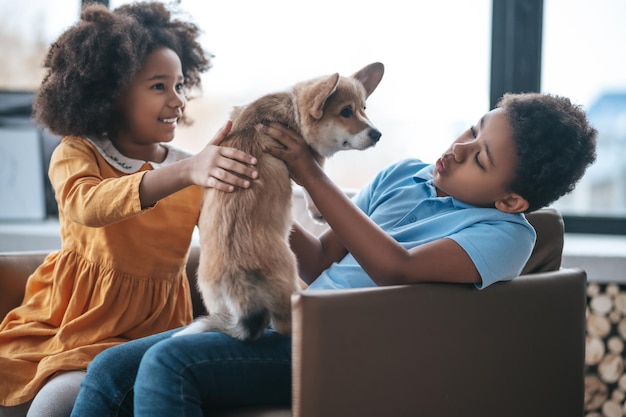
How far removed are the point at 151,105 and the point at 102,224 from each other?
401mm

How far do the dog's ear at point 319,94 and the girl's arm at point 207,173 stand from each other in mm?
170

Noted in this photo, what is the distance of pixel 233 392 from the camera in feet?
4.13

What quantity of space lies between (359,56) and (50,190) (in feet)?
4.53

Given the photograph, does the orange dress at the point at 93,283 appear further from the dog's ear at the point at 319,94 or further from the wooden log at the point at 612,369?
the wooden log at the point at 612,369

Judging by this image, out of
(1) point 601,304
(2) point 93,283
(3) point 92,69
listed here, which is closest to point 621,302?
(1) point 601,304

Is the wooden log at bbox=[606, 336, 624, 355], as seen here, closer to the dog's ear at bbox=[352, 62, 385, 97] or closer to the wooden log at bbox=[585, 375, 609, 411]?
the wooden log at bbox=[585, 375, 609, 411]

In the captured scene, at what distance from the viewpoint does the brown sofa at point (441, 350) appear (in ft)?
3.78

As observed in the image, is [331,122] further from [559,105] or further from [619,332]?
[619,332]

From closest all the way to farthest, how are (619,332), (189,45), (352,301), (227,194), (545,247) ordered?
(352,301) → (227,194) → (545,247) → (189,45) → (619,332)

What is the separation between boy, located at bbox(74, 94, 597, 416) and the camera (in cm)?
124

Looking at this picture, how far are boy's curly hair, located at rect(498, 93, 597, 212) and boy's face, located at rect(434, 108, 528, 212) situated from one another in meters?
0.02

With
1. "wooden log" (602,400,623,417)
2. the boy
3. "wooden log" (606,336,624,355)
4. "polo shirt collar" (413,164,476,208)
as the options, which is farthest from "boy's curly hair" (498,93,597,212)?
"wooden log" (602,400,623,417)

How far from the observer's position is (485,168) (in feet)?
4.59

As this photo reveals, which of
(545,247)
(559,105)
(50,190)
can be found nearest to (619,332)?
(545,247)
